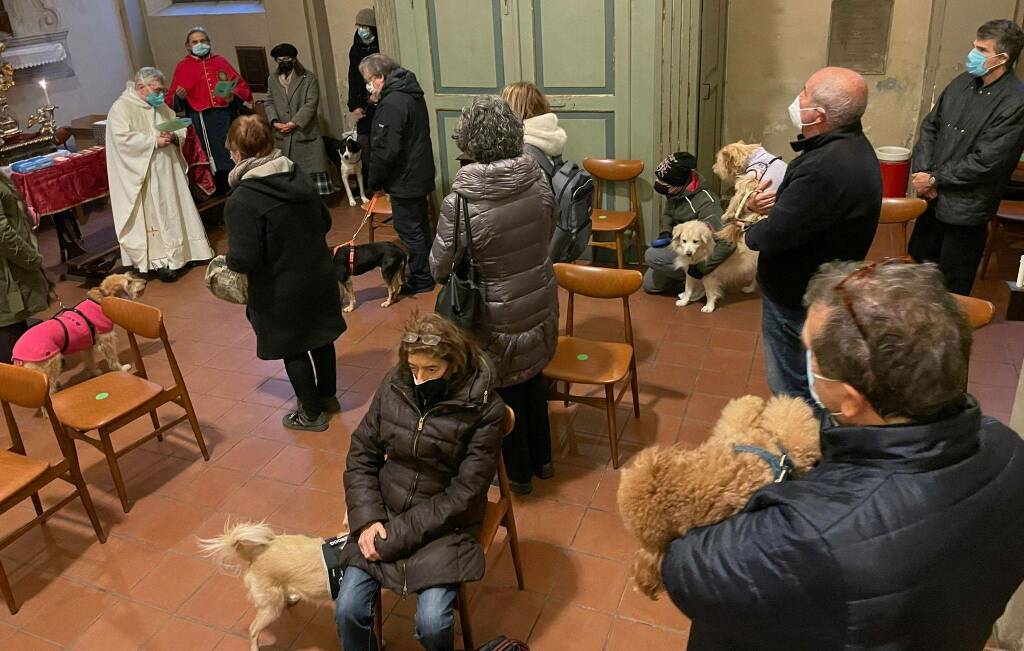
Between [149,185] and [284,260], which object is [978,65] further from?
[149,185]

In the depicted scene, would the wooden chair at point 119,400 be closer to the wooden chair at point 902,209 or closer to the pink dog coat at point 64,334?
the pink dog coat at point 64,334

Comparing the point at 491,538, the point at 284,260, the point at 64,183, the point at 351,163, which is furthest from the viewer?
the point at 351,163

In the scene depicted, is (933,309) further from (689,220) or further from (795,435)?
(689,220)

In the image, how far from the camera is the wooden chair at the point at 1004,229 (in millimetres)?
5355

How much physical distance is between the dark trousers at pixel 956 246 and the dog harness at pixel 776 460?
3528 millimetres

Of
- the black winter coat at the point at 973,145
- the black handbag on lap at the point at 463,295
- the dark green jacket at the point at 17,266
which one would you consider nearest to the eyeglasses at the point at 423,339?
the black handbag on lap at the point at 463,295

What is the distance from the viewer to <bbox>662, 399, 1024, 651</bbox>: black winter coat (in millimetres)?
1250

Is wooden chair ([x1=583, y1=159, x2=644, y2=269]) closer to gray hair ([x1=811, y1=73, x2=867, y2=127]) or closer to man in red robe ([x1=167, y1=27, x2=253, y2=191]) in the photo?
gray hair ([x1=811, y1=73, x2=867, y2=127])

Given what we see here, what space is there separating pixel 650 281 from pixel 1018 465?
14.4 ft

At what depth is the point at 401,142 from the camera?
5508 millimetres

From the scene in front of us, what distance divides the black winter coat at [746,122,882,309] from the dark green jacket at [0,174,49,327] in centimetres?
395

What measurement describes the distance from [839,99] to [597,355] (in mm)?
1540

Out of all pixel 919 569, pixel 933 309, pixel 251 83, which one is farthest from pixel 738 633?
pixel 251 83

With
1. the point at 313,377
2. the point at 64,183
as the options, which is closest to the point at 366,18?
the point at 64,183
